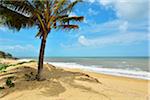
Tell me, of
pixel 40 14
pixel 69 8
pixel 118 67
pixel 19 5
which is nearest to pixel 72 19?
pixel 69 8

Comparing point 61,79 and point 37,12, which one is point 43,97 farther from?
point 37,12

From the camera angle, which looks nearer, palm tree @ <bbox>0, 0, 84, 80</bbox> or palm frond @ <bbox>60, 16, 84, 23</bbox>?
palm tree @ <bbox>0, 0, 84, 80</bbox>

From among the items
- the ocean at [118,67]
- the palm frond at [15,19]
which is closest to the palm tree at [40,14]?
the palm frond at [15,19]

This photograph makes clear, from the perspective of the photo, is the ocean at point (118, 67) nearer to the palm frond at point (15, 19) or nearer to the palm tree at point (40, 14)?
the palm tree at point (40, 14)

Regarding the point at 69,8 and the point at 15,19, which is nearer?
the point at 15,19

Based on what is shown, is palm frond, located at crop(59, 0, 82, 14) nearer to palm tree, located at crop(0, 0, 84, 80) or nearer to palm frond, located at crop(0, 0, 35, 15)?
palm tree, located at crop(0, 0, 84, 80)

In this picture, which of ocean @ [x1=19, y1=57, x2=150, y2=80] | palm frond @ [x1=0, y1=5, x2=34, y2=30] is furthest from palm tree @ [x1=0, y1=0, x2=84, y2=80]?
ocean @ [x1=19, y1=57, x2=150, y2=80]

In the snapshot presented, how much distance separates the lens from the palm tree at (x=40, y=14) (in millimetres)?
7051

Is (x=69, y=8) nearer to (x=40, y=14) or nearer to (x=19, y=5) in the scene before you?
(x=40, y=14)

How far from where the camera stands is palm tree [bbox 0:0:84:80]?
705 centimetres

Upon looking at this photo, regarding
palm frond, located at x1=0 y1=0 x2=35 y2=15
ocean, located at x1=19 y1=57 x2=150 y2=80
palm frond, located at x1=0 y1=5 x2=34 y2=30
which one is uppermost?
palm frond, located at x1=0 y1=0 x2=35 y2=15

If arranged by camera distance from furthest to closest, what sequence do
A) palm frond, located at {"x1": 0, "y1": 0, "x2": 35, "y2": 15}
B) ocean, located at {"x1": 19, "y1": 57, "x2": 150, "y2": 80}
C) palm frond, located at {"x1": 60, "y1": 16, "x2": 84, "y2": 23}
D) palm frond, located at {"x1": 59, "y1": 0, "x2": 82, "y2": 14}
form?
ocean, located at {"x1": 19, "y1": 57, "x2": 150, "y2": 80} → palm frond, located at {"x1": 60, "y1": 16, "x2": 84, "y2": 23} → palm frond, located at {"x1": 59, "y1": 0, "x2": 82, "y2": 14} → palm frond, located at {"x1": 0, "y1": 0, "x2": 35, "y2": 15}

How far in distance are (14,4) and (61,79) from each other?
3.27 metres

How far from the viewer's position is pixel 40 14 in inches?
287
